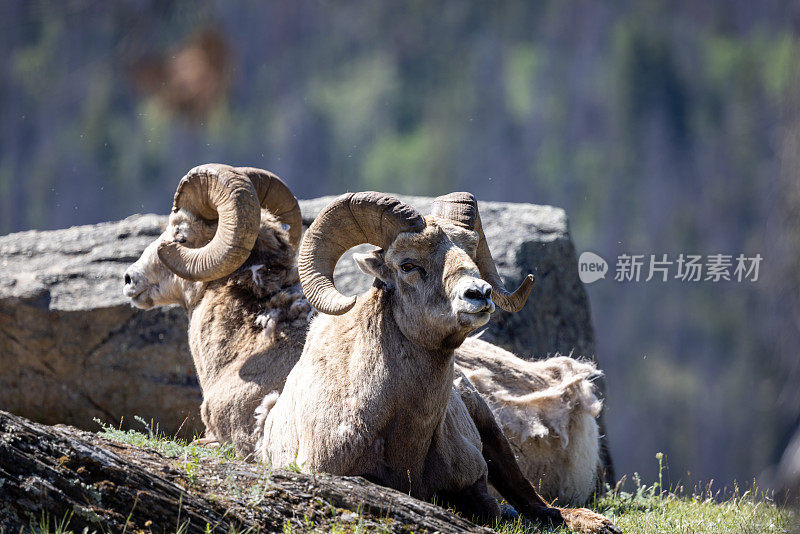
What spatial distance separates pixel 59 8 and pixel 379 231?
2.14 metres

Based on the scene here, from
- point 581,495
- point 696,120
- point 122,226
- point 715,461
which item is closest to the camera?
point 581,495

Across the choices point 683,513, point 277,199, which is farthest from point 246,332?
point 683,513

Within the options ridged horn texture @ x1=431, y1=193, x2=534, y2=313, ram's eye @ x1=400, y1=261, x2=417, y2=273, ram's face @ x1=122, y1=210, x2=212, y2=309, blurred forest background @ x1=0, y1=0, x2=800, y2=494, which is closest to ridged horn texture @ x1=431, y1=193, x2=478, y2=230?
ridged horn texture @ x1=431, y1=193, x2=534, y2=313

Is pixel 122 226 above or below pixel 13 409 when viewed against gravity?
above

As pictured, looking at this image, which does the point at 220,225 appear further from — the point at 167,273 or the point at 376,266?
the point at 376,266

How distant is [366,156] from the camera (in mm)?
40938

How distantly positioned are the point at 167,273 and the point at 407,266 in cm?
306

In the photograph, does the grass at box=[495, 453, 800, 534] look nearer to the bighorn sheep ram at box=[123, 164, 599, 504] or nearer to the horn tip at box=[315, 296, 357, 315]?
the bighorn sheep ram at box=[123, 164, 599, 504]

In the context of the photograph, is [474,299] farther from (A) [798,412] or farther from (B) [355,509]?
(A) [798,412]

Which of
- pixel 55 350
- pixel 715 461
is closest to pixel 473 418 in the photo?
pixel 55 350

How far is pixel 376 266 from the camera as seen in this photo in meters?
Result: 5.98

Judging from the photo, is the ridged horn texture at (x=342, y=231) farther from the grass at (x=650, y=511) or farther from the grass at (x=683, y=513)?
the grass at (x=683, y=513)

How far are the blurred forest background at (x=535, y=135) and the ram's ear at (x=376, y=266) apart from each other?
70.7ft

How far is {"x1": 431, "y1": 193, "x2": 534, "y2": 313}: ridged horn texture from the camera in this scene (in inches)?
239
